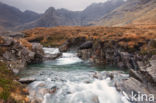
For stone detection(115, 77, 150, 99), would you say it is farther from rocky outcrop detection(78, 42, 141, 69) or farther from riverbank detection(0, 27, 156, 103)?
rocky outcrop detection(78, 42, 141, 69)

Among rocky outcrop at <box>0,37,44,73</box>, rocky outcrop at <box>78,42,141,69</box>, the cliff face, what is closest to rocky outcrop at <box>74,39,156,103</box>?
rocky outcrop at <box>78,42,141,69</box>

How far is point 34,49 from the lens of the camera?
38.8 meters

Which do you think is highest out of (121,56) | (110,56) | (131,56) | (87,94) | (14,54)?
(14,54)

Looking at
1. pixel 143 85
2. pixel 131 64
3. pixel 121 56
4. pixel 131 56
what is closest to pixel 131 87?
pixel 143 85

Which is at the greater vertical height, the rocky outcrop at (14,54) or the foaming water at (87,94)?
the rocky outcrop at (14,54)

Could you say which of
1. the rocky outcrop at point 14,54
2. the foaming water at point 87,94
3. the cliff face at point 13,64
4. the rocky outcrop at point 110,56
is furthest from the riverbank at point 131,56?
the rocky outcrop at point 14,54

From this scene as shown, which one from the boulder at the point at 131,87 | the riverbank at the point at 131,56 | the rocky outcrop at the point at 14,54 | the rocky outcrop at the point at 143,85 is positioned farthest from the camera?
the rocky outcrop at the point at 14,54

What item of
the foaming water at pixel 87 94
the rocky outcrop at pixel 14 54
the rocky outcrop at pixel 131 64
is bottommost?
the foaming water at pixel 87 94

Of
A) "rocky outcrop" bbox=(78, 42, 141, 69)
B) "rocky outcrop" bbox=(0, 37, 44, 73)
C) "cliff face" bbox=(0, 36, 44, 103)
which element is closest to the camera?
"cliff face" bbox=(0, 36, 44, 103)

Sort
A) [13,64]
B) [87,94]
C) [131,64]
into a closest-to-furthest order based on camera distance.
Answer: [87,94]
[13,64]
[131,64]

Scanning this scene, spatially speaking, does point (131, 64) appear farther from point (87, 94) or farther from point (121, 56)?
point (87, 94)

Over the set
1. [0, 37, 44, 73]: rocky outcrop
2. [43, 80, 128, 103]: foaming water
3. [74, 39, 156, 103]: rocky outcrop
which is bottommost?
[43, 80, 128, 103]: foaming water

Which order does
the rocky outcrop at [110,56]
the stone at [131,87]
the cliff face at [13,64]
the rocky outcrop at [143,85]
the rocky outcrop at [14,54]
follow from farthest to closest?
the rocky outcrop at [110,56]
the rocky outcrop at [14,54]
the stone at [131,87]
the rocky outcrop at [143,85]
the cliff face at [13,64]

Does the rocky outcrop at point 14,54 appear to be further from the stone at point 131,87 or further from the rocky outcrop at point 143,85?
the rocky outcrop at point 143,85
